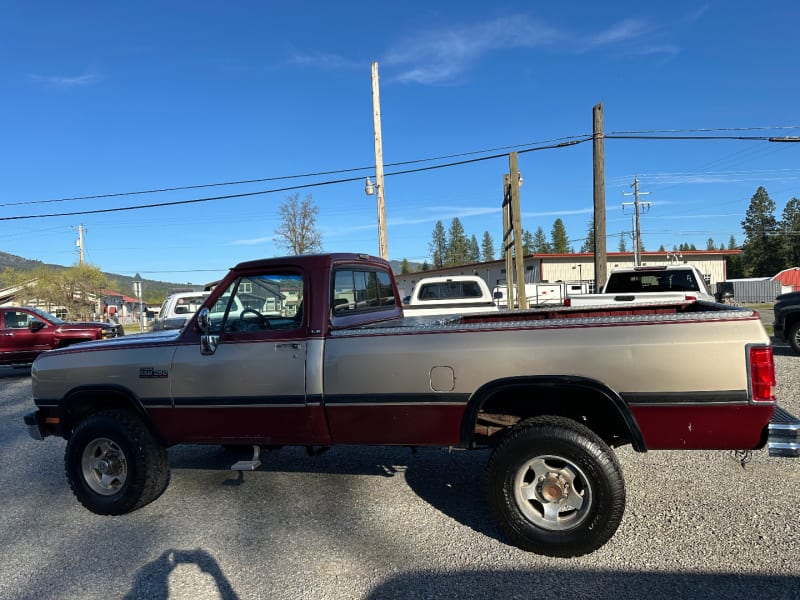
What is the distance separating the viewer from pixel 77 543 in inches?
150

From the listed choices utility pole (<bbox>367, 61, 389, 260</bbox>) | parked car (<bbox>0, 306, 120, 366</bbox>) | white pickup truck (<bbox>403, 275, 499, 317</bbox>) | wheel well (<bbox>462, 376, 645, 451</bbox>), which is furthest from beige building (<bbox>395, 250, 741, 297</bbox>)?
wheel well (<bbox>462, 376, 645, 451</bbox>)

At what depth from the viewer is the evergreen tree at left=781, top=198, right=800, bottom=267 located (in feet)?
272

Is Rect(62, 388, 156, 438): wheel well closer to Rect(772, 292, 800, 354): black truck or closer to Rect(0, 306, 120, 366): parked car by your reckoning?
Rect(0, 306, 120, 366): parked car

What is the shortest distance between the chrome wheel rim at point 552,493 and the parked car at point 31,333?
43.4 ft

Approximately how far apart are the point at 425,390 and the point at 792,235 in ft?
329

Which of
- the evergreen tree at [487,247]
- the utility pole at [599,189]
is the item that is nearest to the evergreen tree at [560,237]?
the evergreen tree at [487,247]

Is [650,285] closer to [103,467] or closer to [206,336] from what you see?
[206,336]

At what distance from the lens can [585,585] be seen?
2.99m

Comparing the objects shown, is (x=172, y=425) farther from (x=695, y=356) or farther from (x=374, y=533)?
(x=695, y=356)

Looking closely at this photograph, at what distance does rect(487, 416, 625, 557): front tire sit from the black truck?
9342 millimetres

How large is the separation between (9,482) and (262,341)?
3.48 meters

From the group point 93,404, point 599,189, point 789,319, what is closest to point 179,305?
point 93,404

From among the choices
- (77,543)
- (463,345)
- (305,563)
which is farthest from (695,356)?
(77,543)

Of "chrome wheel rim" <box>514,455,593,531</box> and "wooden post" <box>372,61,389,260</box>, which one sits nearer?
"chrome wheel rim" <box>514,455,593,531</box>
